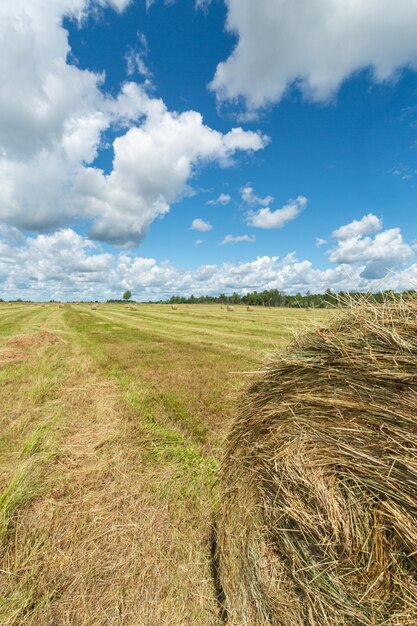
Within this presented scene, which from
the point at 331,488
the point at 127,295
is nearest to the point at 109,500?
the point at 331,488

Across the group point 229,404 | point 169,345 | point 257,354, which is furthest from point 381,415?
point 169,345

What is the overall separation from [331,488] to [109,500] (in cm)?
275

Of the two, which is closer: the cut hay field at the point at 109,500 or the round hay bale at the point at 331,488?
the round hay bale at the point at 331,488

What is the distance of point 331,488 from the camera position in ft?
7.91

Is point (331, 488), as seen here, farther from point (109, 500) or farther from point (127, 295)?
point (127, 295)

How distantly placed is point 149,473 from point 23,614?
2.01 m

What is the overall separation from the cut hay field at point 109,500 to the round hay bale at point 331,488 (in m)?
0.45

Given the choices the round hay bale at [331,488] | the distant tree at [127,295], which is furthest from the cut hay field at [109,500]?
the distant tree at [127,295]

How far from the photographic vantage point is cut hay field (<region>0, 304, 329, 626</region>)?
Answer: 2516 millimetres

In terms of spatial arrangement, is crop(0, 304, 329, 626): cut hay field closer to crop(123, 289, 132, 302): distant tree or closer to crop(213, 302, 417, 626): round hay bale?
crop(213, 302, 417, 626): round hay bale

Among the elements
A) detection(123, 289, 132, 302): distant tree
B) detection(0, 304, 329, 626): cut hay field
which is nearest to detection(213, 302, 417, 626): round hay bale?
detection(0, 304, 329, 626): cut hay field

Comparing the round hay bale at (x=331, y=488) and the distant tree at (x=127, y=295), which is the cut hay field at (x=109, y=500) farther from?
the distant tree at (x=127, y=295)

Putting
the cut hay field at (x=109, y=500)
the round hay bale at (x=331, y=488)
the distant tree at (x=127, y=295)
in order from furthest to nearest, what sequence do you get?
the distant tree at (x=127, y=295), the cut hay field at (x=109, y=500), the round hay bale at (x=331, y=488)

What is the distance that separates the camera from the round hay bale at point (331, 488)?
207 centimetres
